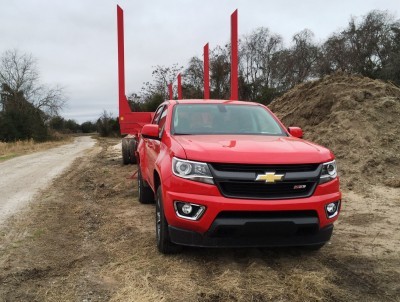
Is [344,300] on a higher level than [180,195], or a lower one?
lower

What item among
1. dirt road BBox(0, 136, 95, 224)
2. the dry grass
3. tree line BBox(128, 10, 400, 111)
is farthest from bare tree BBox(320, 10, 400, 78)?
dirt road BBox(0, 136, 95, 224)

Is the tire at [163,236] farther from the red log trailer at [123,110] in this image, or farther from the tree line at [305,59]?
the tree line at [305,59]

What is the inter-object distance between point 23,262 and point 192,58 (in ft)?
147

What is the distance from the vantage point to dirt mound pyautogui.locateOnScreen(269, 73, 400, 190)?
30.7ft

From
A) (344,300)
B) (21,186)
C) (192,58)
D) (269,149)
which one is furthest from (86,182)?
(192,58)

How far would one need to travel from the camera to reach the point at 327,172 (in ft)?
14.5

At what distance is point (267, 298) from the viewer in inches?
145

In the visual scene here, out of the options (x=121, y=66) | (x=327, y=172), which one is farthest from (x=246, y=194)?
(x=121, y=66)

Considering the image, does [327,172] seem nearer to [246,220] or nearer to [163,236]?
[246,220]

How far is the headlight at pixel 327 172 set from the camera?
14.3 ft

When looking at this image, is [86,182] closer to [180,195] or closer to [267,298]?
[180,195]

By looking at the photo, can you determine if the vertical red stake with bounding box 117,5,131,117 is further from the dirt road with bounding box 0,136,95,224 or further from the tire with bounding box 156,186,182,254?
the tire with bounding box 156,186,182,254

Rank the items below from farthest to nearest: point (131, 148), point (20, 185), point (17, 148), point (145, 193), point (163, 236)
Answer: point (17, 148)
point (131, 148)
point (20, 185)
point (145, 193)
point (163, 236)

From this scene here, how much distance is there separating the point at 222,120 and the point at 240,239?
6.18 feet
